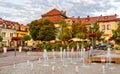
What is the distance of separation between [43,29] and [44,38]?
195 centimetres

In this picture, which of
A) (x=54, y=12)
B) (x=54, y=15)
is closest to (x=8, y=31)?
(x=54, y=15)

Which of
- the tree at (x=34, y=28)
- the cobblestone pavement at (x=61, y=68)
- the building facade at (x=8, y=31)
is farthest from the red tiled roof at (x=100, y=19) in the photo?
the cobblestone pavement at (x=61, y=68)

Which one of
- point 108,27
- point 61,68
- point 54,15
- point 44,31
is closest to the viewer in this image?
point 61,68

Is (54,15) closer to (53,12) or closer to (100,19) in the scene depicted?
(53,12)

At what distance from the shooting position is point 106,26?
219 feet

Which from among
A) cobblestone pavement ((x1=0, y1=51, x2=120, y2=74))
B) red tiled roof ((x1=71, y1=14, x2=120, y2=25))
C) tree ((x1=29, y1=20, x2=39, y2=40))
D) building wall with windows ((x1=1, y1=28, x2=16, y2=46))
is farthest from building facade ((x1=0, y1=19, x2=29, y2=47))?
cobblestone pavement ((x1=0, y1=51, x2=120, y2=74))

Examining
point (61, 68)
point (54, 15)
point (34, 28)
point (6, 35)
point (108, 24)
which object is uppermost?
point (54, 15)

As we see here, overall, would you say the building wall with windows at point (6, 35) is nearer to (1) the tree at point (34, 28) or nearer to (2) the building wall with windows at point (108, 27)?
(1) the tree at point (34, 28)

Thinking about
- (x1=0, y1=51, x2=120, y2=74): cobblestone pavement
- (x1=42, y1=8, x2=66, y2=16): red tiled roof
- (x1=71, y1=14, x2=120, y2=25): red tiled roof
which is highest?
(x1=42, y1=8, x2=66, y2=16): red tiled roof

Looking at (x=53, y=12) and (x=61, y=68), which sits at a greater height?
(x=53, y=12)

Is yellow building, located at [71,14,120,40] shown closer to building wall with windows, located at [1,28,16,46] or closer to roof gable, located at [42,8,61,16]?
roof gable, located at [42,8,61,16]

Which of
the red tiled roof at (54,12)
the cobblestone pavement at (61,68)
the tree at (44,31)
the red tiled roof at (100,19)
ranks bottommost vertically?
the cobblestone pavement at (61,68)

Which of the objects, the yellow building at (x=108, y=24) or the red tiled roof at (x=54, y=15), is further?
the red tiled roof at (x=54, y=15)

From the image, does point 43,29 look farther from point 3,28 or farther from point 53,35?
point 3,28
